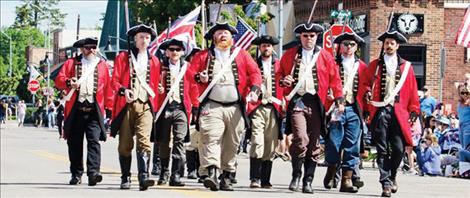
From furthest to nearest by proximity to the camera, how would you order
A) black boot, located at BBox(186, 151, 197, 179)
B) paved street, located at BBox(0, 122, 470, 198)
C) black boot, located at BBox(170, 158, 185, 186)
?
black boot, located at BBox(186, 151, 197, 179) → black boot, located at BBox(170, 158, 185, 186) → paved street, located at BBox(0, 122, 470, 198)

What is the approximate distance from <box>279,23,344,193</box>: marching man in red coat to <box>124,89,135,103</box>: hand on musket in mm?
1786

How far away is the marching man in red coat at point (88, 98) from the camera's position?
16828 mm

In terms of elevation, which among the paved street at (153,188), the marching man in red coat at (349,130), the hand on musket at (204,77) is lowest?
the paved street at (153,188)

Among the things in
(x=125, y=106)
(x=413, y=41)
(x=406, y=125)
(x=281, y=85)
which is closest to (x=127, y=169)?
(x=125, y=106)

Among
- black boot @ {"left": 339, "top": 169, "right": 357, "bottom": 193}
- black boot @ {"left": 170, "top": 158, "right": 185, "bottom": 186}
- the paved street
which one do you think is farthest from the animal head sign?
black boot @ {"left": 339, "top": 169, "right": 357, "bottom": 193}

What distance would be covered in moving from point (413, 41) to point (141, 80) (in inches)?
1142

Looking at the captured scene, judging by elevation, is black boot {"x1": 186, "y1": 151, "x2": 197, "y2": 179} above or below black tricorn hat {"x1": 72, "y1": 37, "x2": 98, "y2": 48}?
below

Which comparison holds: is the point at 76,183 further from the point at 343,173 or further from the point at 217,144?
the point at 343,173

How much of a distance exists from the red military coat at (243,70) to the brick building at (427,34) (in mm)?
28179

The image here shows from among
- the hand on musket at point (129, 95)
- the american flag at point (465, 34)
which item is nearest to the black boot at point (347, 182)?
the hand on musket at point (129, 95)

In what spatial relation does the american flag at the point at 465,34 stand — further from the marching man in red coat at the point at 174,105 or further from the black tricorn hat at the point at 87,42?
the black tricorn hat at the point at 87,42

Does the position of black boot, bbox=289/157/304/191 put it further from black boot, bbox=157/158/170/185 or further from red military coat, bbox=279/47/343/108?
black boot, bbox=157/158/170/185

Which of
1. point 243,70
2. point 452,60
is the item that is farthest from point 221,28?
point 452,60

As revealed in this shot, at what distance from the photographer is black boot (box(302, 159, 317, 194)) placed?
625 inches
